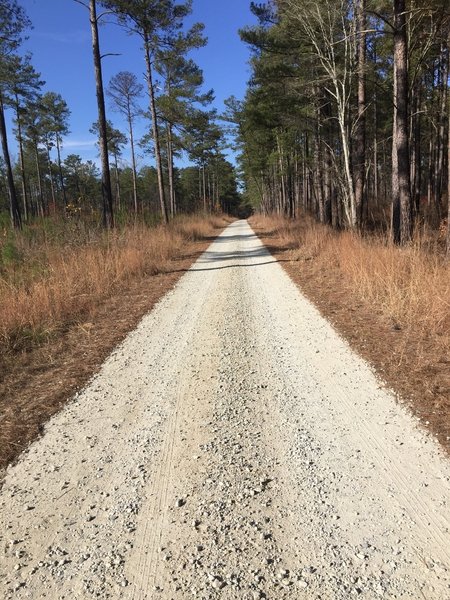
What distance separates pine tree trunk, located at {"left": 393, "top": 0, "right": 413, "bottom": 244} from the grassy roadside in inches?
215

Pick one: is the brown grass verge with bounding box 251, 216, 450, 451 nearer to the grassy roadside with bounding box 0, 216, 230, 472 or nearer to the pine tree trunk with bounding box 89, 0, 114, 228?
the grassy roadside with bounding box 0, 216, 230, 472

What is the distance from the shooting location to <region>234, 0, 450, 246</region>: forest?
9.36 metres

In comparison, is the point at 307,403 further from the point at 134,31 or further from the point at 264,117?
the point at 264,117

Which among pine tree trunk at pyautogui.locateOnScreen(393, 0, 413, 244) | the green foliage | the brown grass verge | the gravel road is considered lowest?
the gravel road

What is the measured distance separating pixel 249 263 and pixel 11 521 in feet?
31.2

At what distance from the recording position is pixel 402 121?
909 centimetres

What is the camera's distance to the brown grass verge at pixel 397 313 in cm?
350

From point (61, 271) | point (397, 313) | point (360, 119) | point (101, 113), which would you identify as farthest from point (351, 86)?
point (61, 271)

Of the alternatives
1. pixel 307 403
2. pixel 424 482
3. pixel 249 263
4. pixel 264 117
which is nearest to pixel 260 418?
pixel 307 403

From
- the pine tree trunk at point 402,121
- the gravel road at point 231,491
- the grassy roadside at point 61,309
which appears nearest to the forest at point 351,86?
the pine tree trunk at point 402,121

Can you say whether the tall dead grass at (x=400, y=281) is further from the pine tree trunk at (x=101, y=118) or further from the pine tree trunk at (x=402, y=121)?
the pine tree trunk at (x=101, y=118)

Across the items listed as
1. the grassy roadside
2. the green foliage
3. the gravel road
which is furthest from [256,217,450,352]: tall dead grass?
the green foliage

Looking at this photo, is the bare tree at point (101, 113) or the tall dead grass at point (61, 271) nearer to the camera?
the tall dead grass at point (61, 271)

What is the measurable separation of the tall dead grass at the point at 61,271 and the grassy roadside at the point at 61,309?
0.06 ft
